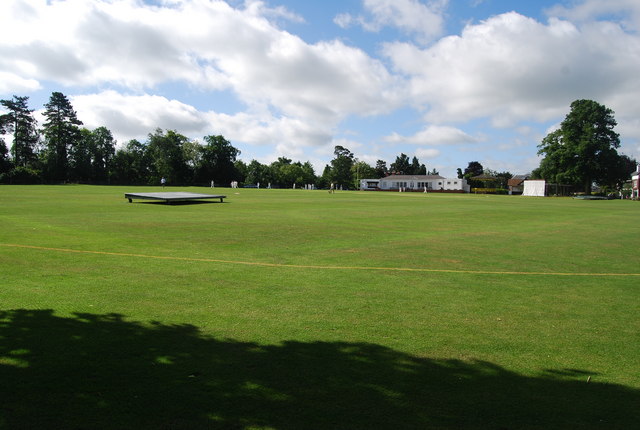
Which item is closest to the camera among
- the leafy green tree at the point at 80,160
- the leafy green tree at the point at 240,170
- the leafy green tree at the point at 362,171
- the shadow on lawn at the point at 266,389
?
the shadow on lawn at the point at 266,389

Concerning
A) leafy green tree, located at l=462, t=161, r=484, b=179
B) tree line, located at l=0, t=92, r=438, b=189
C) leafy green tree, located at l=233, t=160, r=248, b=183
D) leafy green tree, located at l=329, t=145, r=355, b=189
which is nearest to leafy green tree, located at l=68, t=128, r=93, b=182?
tree line, located at l=0, t=92, r=438, b=189

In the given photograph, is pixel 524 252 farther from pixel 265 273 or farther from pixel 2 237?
pixel 2 237

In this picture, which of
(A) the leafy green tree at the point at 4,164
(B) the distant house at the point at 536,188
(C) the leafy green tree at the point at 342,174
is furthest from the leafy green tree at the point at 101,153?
(B) the distant house at the point at 536,188

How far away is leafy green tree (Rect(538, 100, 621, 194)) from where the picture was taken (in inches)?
2926

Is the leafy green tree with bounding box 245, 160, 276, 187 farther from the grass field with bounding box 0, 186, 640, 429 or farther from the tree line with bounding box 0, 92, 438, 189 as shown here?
the grass field with bounding box 0, 186, 640, 429

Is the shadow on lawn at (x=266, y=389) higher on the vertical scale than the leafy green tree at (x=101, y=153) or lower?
lower

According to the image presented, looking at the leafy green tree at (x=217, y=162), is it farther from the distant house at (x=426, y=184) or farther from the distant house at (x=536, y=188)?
the distant house at (x=536, y=188)

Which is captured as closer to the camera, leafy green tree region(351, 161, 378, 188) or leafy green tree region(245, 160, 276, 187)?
leafy green tree region(245, 160, 276, 187)

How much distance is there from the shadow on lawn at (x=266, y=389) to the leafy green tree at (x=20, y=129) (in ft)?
357

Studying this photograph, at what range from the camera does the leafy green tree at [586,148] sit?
7431 cm

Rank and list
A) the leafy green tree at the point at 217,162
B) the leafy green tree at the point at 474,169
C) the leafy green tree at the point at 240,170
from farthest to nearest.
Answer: the leafy green tree at the point at 474,169 → the leafy green tree at the point at 240,170 → the leafy green tree at the point at 217,162

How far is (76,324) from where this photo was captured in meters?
5.73

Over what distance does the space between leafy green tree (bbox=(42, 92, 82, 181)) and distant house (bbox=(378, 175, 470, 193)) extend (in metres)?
86.7

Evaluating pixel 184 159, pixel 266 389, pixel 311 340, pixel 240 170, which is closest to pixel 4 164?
pixel 184 159
